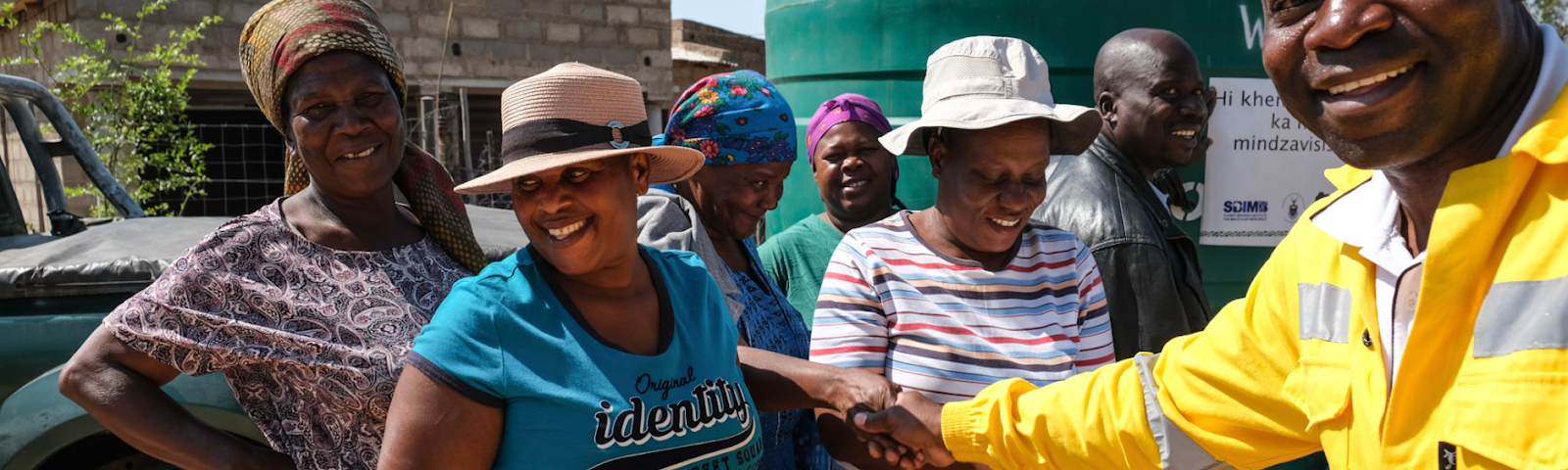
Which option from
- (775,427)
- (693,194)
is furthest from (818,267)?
(775,427)

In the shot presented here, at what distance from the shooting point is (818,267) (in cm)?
321

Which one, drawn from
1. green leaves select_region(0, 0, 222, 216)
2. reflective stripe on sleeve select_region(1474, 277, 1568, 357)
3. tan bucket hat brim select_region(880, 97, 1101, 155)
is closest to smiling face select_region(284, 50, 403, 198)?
tan bucket hat brim select_region(880, 97, 1101, 155)

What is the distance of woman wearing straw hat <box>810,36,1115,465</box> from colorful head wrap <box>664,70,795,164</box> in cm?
51

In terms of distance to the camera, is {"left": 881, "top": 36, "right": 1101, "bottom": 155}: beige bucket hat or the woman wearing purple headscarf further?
the woman wearing purple headscarf

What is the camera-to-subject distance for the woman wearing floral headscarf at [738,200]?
8.34 ft

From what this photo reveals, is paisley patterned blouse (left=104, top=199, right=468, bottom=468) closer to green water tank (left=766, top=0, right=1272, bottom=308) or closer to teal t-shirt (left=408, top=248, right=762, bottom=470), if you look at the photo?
teal t-shirt (left=408, top=248, right=762, bottom=470)

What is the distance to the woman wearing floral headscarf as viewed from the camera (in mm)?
2543

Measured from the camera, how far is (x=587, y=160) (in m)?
1.75

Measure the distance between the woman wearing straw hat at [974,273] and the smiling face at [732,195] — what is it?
1.73 ft

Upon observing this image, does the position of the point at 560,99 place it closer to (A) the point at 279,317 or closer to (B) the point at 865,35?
(A) the point at 279,317

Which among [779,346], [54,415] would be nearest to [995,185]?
[779,346]

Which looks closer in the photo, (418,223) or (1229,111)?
(418,223)

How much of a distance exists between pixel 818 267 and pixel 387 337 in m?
1.44

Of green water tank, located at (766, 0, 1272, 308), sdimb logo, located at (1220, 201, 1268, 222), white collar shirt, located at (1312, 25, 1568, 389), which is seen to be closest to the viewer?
white collar shirt, located at (1312, 25, 1568, 389)
